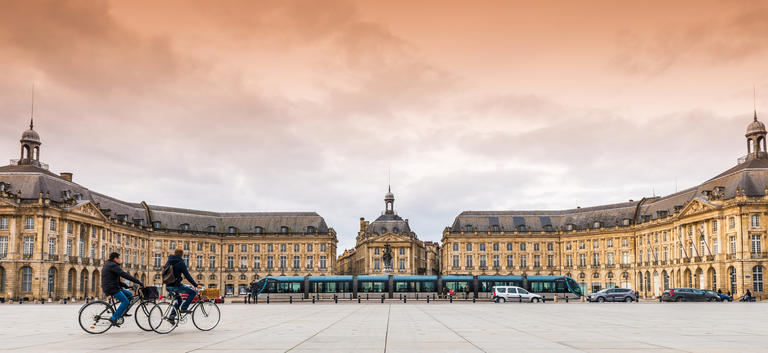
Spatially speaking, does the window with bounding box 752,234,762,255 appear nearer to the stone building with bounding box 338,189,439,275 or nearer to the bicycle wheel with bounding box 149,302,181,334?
the stone building with bounding box 338,189,439,275

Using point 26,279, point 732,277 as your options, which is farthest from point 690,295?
point 26,279

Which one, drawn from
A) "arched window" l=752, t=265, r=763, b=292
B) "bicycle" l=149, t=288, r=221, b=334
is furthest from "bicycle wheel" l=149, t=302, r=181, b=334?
"arched window" l=752, t=265, r=763, b=292

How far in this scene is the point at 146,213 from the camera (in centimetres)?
12350

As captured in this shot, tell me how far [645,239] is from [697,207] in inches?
792

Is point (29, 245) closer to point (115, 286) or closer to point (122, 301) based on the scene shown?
point (115, 286)

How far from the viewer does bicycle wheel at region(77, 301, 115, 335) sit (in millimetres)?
18250

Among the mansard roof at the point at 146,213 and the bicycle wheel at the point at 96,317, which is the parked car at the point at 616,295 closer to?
the bicycle wheel at the point at 96,317

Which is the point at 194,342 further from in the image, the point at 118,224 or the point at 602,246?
the point at 602,246

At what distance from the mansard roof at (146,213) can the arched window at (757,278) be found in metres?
76.7

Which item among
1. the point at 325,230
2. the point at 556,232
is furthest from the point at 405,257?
the point at 556,232

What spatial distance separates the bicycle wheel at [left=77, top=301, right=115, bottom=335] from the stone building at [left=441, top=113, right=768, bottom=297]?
8139cm

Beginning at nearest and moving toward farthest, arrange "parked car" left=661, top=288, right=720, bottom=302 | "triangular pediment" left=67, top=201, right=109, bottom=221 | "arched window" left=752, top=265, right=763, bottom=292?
"parked car" left=661, top=288, right=720, bottom=302 → "arched window" left=752, top=265, right=763, bottom=292 → "triangular pediment" left=67, top=201, right=109, bottom=221

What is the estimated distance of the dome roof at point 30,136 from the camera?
94938 millimetres

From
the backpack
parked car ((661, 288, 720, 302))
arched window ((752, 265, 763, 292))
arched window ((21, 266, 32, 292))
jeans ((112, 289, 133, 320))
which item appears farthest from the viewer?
arched window ((21, 266, 32, 292))
